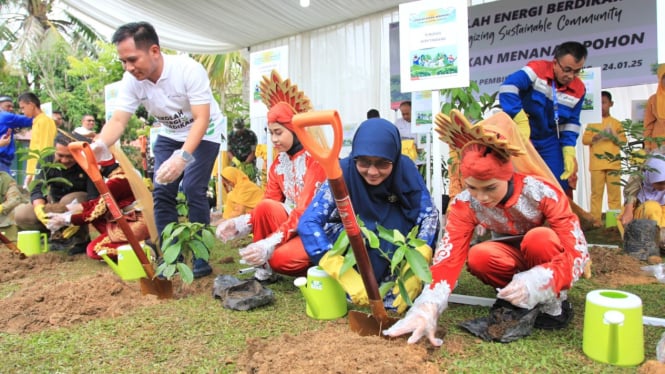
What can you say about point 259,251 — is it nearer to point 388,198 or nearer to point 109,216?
point 388,198

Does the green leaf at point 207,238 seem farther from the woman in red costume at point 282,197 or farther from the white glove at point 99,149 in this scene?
the white glove at point 99,149

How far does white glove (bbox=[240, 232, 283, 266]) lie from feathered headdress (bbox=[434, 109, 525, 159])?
1027mm

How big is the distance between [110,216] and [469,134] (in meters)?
2.93

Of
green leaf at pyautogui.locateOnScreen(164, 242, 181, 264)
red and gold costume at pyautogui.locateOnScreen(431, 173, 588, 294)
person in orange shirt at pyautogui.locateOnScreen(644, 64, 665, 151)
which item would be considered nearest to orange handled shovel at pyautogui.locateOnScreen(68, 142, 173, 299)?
green leaf at pyautogui.locateOnScreen(164, 242, 181, 264)

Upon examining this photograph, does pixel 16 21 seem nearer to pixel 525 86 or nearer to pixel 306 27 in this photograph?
pixel 306 27

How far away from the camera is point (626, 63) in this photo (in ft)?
15.9

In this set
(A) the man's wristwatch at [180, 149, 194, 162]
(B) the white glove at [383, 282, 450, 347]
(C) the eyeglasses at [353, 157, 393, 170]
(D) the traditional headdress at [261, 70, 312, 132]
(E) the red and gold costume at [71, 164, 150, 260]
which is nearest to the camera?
(B) the white glove at [383, 282, 450, 347]

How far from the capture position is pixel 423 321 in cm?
154

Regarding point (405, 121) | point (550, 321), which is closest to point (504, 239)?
point (550, 321)

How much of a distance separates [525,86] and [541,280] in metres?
1.97

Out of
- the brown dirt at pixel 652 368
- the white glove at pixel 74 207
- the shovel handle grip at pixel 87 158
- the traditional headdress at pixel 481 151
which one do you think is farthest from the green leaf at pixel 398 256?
the white glove at pixel 74 207

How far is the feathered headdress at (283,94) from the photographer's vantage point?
267cm

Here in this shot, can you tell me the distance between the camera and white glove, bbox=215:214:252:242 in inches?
97.6

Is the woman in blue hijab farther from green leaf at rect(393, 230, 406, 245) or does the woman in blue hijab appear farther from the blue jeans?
the blue jeans
